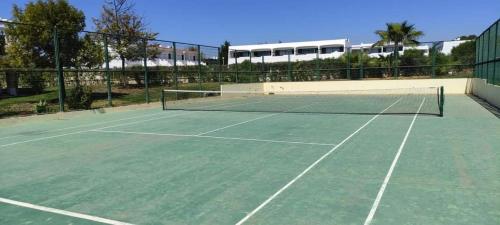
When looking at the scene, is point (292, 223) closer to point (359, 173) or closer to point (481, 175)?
point (359, 173)

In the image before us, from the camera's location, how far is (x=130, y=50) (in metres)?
27.1

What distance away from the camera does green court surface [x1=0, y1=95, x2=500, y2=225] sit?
14.8ft

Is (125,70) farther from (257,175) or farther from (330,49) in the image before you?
(330,49)

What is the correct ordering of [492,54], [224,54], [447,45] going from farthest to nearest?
[224,54] → [447,45] → [492,54]

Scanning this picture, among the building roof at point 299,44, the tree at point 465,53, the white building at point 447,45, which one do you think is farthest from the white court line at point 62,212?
the building roof at point 299,44

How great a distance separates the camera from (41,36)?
66.9ft

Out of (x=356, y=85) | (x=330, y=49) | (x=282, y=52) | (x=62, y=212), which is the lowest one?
(x=62, y=212)

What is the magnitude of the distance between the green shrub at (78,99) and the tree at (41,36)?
13.2ft

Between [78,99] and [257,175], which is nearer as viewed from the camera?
[257,175]

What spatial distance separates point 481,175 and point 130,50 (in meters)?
24.3

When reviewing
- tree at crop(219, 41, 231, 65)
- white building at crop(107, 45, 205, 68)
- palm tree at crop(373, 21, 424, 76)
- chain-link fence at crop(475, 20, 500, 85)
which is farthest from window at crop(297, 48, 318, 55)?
chain-link fence at crop(475, 20, 500, 85)

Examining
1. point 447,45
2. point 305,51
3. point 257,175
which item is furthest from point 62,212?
point 305,51

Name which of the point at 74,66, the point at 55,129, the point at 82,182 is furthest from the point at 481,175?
the point at 74,66

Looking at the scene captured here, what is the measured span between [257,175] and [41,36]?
59.5 ft
